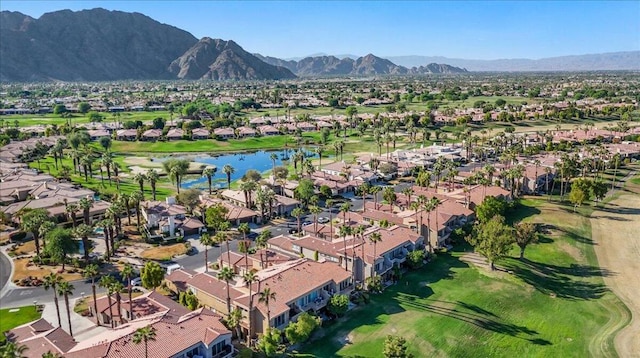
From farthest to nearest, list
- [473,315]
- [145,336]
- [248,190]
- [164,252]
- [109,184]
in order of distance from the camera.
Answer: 1. [109,184]
2. [248,190]
3. [164,252]
4. [473,315]
5. [145,336]

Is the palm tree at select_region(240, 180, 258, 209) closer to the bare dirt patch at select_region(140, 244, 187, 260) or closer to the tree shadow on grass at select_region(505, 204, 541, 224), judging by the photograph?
the bare dirt patch at select_region(140, 244, 187, 260)

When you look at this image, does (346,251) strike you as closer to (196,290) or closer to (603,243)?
(196,290)

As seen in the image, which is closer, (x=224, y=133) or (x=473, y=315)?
(x=473, y=315)

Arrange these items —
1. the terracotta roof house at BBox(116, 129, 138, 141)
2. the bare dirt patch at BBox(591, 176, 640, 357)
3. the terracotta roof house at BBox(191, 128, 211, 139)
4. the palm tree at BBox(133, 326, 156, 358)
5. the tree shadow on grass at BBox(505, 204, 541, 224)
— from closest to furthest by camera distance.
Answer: the palm tree at BBox(133, 326, 156, 358) → the bare dirt patch at BBox(591, 176, 640, 357) → the tree shadow on grass at BBox(505, 204, 541, 224) → the terracotta roof house at BBox(116, 129, 138, 141) → the terracotta roof house at BBox(191, 128, 211, 139)

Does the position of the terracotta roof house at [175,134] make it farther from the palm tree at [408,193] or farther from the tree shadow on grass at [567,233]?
the tree shadow on grass at [567,233]

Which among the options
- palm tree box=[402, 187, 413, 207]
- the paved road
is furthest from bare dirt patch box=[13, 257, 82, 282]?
palm tree box=[402, 187, 413, 207]

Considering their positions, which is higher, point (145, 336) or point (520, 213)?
point (145, 336)

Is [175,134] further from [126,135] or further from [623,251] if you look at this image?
[623,251]

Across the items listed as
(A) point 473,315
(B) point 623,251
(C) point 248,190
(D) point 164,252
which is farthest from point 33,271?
(B) point 623,251
